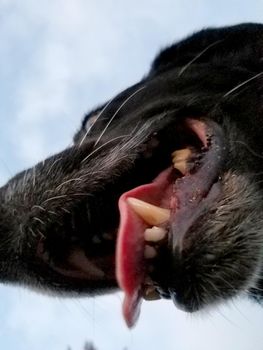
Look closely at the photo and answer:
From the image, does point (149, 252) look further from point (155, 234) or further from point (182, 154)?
point (182, 154)

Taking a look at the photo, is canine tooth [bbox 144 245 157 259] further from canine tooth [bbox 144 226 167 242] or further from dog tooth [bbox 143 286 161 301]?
dog tooth [bbox 143 286 161 301]

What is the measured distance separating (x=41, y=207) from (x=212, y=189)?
0.76 metres

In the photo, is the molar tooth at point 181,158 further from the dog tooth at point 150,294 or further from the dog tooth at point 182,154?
the dog tooth at point 150,294

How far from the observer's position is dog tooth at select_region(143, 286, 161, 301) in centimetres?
335

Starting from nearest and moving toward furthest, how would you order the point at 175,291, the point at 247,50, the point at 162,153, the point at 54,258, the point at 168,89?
the point at 175,291 → the point at 54,258 → the point at 162,153 → the point at 168,89 → the point at 247,50

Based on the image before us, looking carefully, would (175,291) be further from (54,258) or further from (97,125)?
(97,125)

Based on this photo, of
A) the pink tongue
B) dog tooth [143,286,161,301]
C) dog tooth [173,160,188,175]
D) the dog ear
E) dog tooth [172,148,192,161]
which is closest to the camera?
the pink tongue

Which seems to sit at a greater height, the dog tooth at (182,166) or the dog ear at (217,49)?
the dog tooth at (182,166)

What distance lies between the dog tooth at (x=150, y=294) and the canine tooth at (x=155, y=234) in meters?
0.26

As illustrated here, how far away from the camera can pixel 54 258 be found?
3490 mm

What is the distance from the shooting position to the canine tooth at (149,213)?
322 cm

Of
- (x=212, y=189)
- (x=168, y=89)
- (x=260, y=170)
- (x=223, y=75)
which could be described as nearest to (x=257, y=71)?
(x=223, y=75)

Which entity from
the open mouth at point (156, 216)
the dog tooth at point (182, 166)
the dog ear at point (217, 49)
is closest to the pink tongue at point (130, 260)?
the open mouth at point (156, 216)

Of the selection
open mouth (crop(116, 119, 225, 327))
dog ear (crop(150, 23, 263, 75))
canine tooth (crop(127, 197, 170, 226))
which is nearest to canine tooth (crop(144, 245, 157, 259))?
open mouth (crop(116, 119, 225, 327))
